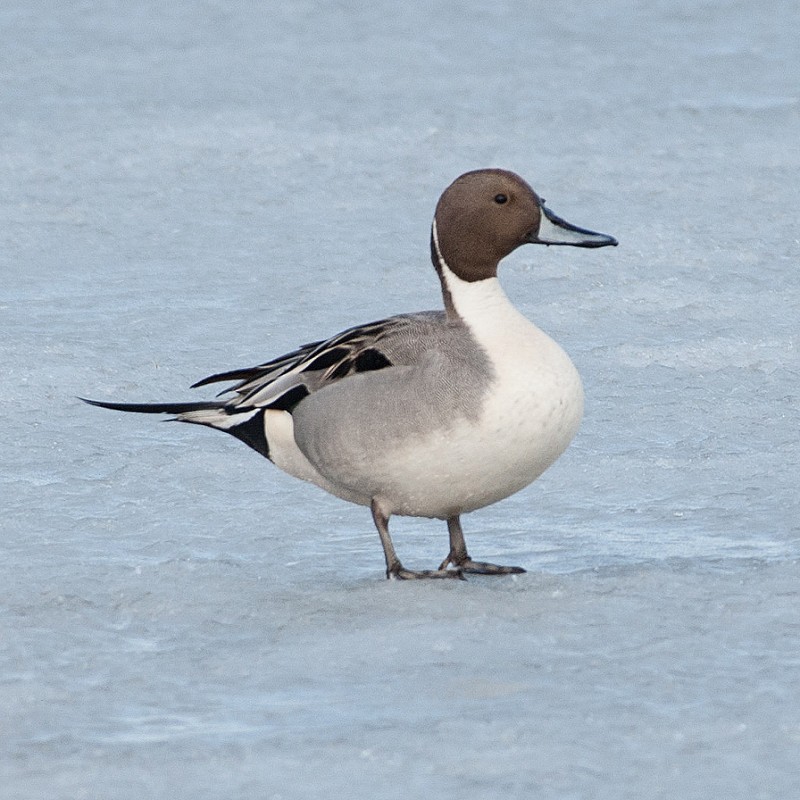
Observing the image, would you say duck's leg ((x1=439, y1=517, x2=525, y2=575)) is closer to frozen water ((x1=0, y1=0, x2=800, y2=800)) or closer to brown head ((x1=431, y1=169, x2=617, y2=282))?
frozen water ((x1=0, y1=0, x2=800, y2=800))

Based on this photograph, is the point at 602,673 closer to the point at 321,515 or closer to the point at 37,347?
the point at 321,515

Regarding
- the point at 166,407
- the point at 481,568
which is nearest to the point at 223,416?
the point at 166,407

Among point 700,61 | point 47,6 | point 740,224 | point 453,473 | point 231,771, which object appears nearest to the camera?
point 231,771

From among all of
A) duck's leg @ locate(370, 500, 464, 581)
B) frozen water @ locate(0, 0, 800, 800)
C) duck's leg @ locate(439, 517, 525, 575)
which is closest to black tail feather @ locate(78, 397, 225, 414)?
frozen water @ locate(0, 0, 800, 800)

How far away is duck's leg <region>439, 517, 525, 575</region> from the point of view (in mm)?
4082

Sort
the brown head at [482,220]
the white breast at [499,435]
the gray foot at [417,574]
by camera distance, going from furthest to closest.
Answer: the brown head at [482,220]
the gray foot at [417,574]
the white breast at [499,435]

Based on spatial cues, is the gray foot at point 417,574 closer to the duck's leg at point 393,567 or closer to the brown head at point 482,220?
the duck's leg at point 393,567

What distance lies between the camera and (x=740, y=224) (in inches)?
289

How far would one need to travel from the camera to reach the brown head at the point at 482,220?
13.8 feet

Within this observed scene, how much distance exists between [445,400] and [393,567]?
448 millimetres

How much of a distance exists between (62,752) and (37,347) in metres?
3.25

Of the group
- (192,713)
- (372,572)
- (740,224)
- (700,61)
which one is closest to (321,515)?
(372,572)

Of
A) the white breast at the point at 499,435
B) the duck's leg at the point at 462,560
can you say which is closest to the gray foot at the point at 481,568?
the duck's leg at the point at 462,560

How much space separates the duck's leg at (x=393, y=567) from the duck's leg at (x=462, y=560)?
4 centimetres
